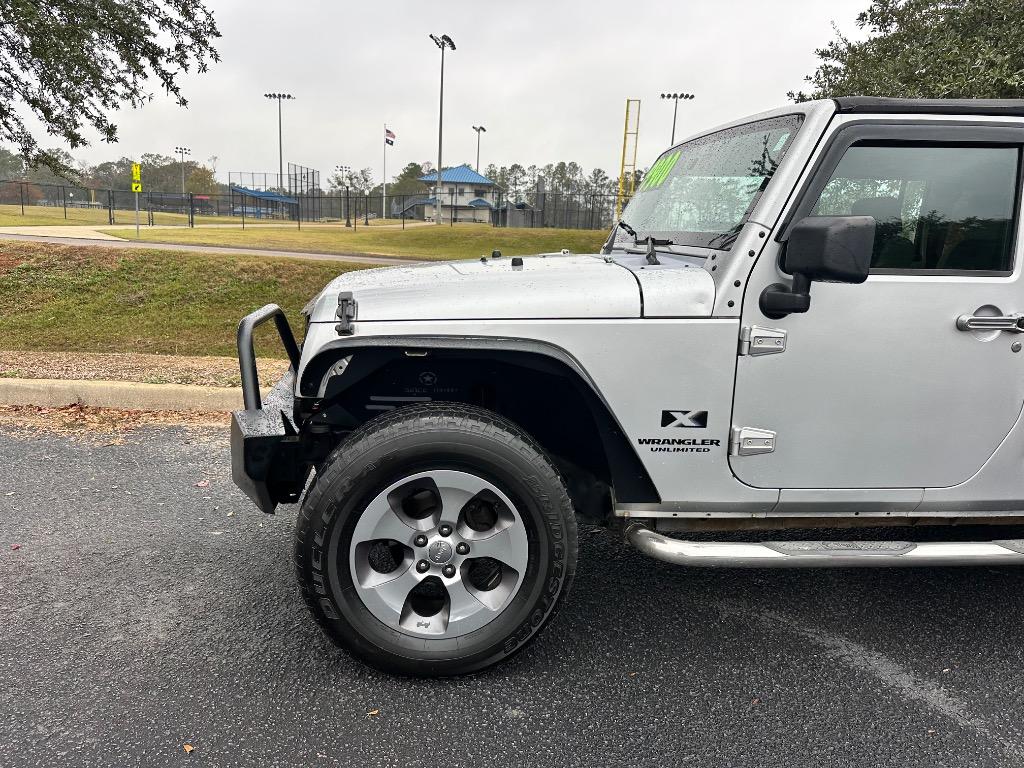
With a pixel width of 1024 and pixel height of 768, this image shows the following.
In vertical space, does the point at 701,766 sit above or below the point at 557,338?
below

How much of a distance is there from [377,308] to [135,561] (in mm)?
1837

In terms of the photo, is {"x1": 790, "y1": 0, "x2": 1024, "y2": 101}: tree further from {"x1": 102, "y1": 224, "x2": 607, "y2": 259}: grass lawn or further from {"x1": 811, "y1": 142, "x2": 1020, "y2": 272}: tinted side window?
{"x1": 102, "y1": 224, "x2": 607, "y2": 259}: grass lawn

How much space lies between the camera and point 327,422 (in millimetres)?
2689

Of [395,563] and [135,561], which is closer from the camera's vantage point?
[395,563]

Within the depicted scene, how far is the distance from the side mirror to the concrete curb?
15.0 feet

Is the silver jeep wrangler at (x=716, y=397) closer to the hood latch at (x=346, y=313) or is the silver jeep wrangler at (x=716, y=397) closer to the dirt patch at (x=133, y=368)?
the hood latch at (x=346, y=313)

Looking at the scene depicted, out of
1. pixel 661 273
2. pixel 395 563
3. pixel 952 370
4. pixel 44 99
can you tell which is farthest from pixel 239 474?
pixel 44 99

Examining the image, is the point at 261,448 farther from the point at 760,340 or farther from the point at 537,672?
the point at 760,340

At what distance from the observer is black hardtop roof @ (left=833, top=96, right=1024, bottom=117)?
2.43 metres

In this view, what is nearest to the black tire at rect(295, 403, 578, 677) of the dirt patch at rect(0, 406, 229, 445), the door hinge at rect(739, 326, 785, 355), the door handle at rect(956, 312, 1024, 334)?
→ the door hinge at rect(739, 326, 785, 355)

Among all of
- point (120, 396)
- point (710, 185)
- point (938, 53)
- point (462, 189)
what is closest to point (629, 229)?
point (710, 185)

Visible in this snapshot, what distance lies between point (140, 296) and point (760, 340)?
1005cm

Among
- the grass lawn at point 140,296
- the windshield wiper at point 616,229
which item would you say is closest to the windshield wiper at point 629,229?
the windshield wiper at point 616,229

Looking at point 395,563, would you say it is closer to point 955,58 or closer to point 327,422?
point 327,422
